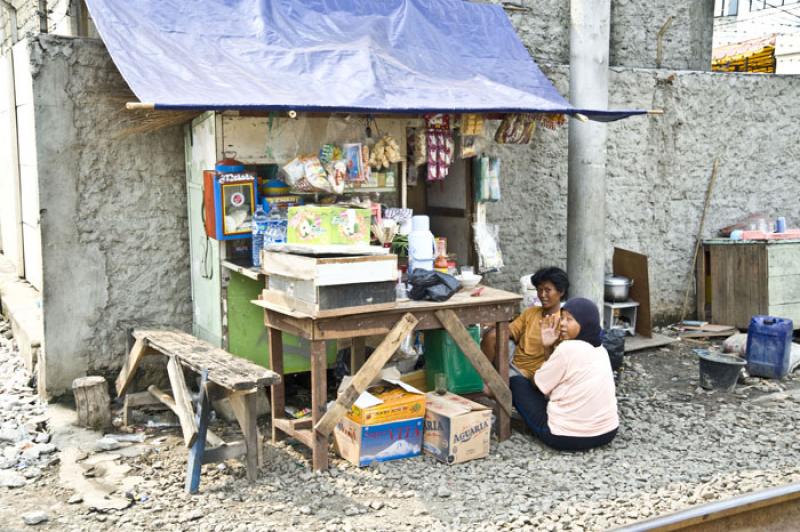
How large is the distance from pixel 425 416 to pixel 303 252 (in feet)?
4.66

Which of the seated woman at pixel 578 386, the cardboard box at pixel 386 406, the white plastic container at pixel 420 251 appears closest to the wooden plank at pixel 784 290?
the seated woman at pixel 578 386

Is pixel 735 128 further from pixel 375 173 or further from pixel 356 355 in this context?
pixel 356 355

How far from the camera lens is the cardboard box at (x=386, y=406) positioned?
219 inches

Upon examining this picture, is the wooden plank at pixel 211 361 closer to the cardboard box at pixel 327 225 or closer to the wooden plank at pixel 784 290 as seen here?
the cardboard box at pixel 327 225

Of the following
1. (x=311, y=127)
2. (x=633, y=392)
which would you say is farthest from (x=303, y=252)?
(x=633, y=392)

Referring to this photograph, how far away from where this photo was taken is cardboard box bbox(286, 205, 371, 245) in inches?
218

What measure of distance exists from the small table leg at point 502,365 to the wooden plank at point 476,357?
5 centimetres

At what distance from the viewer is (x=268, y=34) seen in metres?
6.55

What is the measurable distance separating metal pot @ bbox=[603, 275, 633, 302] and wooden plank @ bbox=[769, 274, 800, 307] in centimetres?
167

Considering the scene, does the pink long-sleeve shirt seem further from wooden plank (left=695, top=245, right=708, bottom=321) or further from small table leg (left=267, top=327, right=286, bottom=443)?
wooden plank (left=695, top=245, right=708, bottom=321)

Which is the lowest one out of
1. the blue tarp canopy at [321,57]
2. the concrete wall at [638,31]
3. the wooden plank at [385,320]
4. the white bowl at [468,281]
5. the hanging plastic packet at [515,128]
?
the wooden plank at [385,320]

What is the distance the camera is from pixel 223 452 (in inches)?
207

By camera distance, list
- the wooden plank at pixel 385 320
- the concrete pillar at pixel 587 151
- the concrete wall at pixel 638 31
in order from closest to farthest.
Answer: the wooden plank at pixel 385 320 → the concrete pillar at pixel 587 151 → the concrete wall at pixel 638 31

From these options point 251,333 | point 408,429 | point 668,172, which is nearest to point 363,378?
point 408,429
